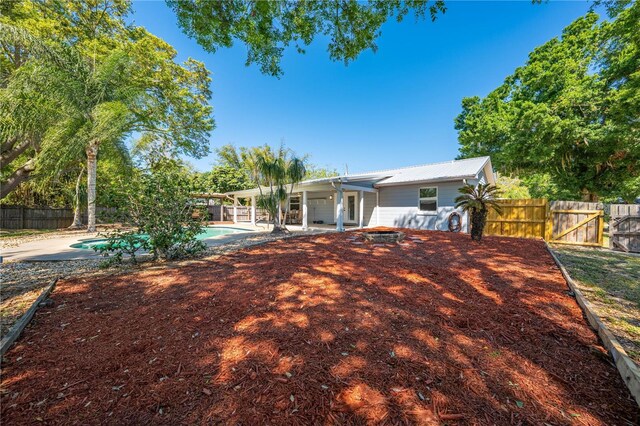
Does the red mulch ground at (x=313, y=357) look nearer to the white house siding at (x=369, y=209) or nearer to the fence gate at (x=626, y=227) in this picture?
the fence gate at (x=626, y=227)

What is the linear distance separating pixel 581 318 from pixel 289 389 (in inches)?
140

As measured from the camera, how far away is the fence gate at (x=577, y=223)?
875 cm

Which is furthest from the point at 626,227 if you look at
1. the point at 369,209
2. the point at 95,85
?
the point at 95,85

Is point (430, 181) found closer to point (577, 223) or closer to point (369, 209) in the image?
point (369, 209)

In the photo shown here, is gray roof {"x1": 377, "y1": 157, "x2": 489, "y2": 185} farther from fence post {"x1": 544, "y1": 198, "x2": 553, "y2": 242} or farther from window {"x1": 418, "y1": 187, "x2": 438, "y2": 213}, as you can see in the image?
→ fence post {"x1": 544, "y1": 198, "x2": 553, "y2": 242}

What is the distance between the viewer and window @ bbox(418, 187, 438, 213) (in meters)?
12.1

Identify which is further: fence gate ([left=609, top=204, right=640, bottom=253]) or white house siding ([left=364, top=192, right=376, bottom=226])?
white house siding ([left=364, top=192, right=376, bottom=226])

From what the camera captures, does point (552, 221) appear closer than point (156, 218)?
No

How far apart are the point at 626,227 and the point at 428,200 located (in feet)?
20.9

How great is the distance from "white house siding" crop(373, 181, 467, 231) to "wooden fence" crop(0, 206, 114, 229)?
1913 centimetres

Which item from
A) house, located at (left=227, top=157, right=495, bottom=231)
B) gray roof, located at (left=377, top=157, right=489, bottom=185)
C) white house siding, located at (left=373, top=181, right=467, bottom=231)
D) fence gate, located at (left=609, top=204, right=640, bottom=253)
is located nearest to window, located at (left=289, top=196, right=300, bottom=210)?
house, located at (left=227, top=157, right=495, bottom=231)

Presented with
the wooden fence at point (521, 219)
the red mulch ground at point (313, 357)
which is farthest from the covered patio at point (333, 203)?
the red mulch ground at point (313, 357)

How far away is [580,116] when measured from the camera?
1264 cm

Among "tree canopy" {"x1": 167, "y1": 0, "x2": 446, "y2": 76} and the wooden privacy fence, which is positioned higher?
"tree canopy" {"x1": 167, "y1": 0, "x2": 446, "y2": 76}
